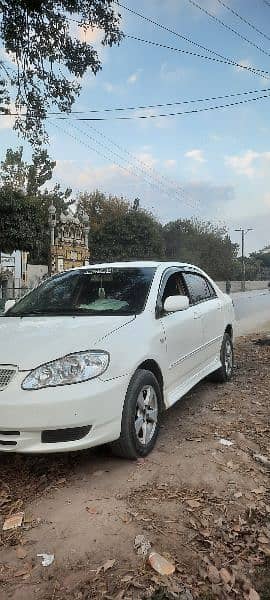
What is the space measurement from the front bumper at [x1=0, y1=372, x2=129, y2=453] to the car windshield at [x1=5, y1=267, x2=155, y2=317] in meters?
1.02

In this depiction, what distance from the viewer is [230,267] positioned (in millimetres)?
57938

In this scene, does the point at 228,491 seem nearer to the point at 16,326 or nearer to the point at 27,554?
the point at 27,554

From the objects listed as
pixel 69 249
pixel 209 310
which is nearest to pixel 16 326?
pixel 209 310

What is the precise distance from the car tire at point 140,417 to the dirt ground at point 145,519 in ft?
0.40

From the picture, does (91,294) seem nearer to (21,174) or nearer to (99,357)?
(99,357)

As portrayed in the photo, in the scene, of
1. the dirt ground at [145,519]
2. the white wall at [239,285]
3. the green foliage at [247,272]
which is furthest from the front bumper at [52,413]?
the green foliage at [247,272]

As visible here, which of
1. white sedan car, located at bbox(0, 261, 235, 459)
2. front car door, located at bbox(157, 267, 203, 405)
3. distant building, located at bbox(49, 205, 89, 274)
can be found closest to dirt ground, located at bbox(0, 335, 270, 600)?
white sedan car, located at bbox(0, 261, 235, 459)

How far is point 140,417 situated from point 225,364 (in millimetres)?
2860

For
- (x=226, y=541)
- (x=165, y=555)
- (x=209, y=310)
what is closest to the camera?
(x=165, y=555)

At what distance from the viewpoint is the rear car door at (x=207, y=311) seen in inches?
210

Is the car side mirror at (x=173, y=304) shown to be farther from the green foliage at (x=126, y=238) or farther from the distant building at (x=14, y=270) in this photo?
the green foliage at (x=126, y=238)

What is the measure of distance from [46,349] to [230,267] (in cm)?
5603

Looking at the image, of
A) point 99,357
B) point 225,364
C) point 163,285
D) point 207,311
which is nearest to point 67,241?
point 225,364

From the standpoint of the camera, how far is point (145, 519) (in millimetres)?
2850
